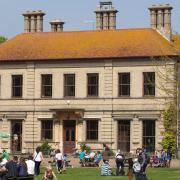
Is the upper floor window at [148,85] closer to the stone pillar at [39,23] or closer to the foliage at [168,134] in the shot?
the foliage at [168,134]

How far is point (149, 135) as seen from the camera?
67.1m

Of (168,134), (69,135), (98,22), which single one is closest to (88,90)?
(69,135)

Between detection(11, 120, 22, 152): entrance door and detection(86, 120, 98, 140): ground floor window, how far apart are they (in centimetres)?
617

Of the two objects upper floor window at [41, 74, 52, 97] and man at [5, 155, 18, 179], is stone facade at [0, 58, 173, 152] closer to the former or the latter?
upper floor window at [41, 74, 52, 97]

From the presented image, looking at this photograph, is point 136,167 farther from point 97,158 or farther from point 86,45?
point 86,45

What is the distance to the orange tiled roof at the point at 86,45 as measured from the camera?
68438mm

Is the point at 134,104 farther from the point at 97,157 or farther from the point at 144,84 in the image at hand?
the point at 97,157

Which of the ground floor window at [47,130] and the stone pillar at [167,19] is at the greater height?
the stone pillar at [167,19]

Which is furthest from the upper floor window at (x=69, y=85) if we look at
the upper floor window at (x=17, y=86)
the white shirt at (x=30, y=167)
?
the white shirt at (x=30, y=167)

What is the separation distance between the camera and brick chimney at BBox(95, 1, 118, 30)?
74.9 meters

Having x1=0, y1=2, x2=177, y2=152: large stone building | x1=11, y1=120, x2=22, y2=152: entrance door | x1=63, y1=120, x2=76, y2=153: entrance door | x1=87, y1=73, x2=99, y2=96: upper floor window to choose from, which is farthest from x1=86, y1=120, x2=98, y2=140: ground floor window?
x1=11, y1=120, x2=22, y2=152: entrance door

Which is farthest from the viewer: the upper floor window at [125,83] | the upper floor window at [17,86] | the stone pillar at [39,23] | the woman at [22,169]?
the stone pillar at [39,23]

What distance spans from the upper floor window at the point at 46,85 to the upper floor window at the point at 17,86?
2.04m

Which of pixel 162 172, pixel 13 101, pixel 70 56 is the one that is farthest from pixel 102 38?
pixel 162 172
